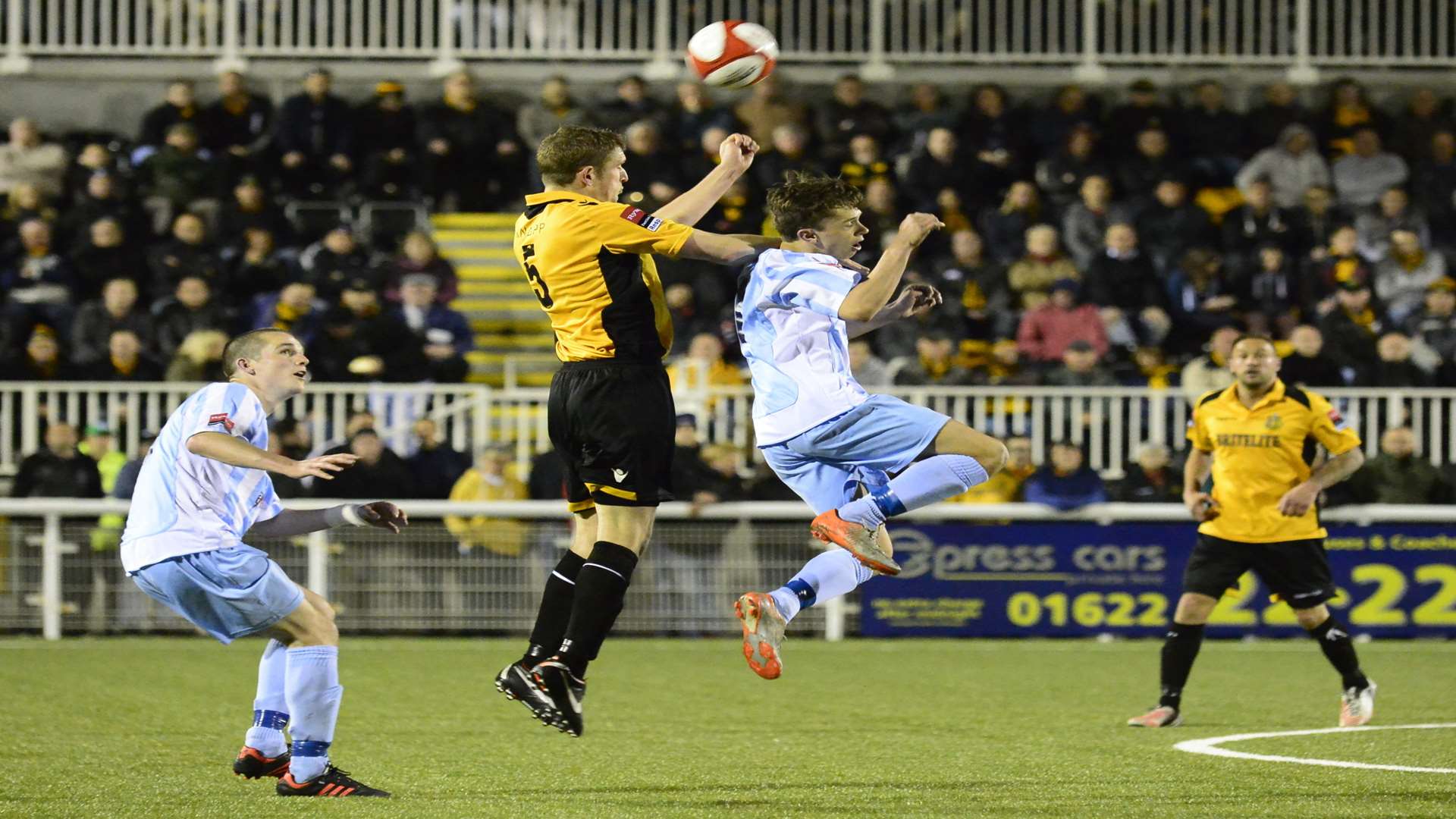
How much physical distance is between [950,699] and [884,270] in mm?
4261

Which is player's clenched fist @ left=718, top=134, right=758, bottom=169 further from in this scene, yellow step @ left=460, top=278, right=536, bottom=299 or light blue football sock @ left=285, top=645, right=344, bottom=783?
yellow step @ left=460, top=278, right=536, bottom=299

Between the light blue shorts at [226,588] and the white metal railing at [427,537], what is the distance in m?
7.41

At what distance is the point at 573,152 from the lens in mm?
6980

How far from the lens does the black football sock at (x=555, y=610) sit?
7.05 meters

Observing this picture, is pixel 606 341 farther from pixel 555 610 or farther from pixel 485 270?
pixel 485 270

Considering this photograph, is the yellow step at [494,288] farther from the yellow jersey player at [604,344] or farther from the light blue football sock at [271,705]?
the light blue football sock at [271,705]

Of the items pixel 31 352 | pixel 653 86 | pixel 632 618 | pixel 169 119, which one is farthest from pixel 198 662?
pixel 653 86

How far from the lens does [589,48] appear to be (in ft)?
68.3

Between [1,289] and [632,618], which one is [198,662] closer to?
[632,618]

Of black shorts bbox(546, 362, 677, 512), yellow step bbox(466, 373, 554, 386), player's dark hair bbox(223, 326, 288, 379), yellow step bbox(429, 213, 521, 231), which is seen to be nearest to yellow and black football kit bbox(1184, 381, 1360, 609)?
black shorts bbox(546, 362, 677, 512)

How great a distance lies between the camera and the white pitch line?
7.33m

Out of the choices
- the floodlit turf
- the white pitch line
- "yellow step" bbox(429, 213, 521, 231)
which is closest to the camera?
the floodlit turf

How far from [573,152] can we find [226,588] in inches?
74.2

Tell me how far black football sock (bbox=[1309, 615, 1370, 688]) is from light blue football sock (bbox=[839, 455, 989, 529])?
3.09 metres
